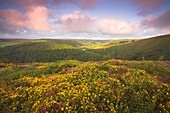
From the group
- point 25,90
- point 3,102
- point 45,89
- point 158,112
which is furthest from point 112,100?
point 3,102

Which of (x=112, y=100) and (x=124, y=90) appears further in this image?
(x=124, y=90)

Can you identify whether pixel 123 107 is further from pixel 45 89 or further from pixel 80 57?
pixel 80 57

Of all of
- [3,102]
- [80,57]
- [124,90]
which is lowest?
[80,57]

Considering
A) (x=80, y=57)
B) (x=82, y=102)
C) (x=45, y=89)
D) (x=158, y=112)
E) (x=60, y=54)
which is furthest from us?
(x=60, y=54)

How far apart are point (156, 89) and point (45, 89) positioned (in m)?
7.54

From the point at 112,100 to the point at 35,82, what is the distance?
6.82 metres

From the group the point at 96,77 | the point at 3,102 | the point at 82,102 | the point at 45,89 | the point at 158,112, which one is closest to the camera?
the point at 158,112

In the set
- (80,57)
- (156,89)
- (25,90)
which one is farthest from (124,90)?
(80,57)

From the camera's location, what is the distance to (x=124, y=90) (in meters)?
7.74

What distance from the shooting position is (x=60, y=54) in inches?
7096

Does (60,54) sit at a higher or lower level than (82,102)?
lower

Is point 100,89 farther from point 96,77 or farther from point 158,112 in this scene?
point 158,112

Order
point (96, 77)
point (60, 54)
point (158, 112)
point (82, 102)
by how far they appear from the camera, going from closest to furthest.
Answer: point (158, 112) < point (82, 102) < point (96, 77) < point (60, 54)

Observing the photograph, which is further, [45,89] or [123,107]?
[45,89]
